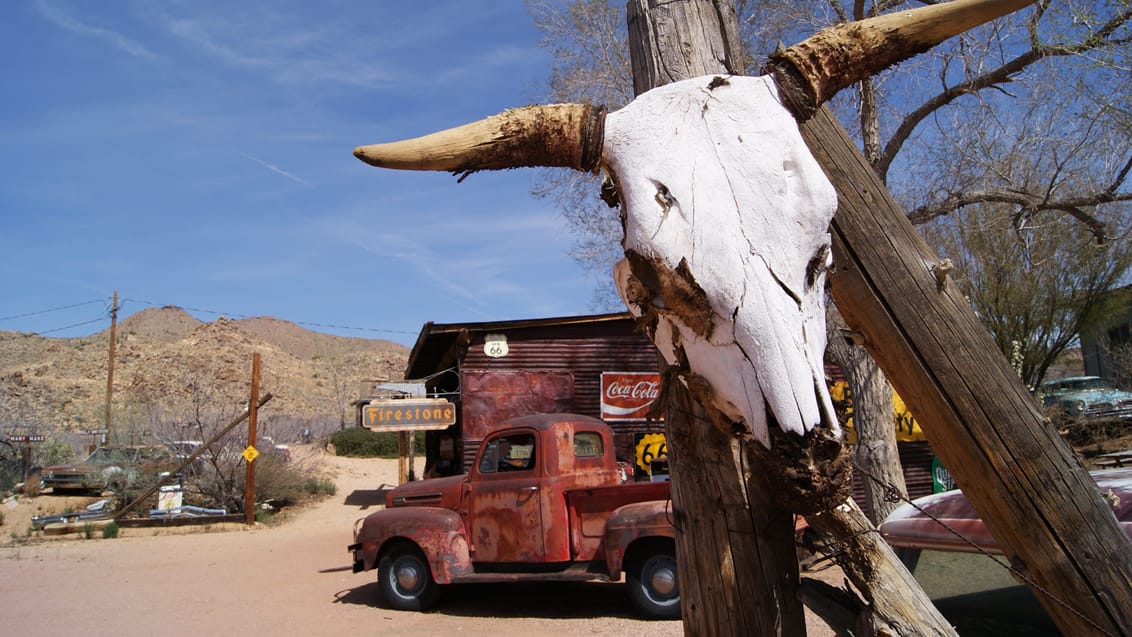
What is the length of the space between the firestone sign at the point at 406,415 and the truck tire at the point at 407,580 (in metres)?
4.09

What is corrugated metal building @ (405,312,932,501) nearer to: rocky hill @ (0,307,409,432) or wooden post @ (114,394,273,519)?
wooden post @ (114,394,273,519)

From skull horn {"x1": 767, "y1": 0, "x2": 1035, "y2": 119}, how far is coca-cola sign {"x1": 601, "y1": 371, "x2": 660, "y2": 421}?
13917 mm

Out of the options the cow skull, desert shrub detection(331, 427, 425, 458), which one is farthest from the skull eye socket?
desert shrub detection(331, 427, 425, 458)

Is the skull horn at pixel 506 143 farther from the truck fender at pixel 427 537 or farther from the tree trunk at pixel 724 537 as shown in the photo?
the truck fender at pixel 427 537

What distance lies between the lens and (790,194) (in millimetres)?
1482

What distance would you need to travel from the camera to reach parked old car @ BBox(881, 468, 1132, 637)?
3.10 m

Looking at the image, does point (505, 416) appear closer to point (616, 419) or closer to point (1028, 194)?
point (616, 419)

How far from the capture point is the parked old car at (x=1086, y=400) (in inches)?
681

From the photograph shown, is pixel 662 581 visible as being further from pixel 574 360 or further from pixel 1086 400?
pixel 1086 400

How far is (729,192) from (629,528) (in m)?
7.43

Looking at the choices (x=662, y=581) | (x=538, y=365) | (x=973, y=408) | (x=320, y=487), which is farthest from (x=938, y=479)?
(x=320, y=487)

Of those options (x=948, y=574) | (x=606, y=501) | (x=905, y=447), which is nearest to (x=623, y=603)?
(x=606, y=501)

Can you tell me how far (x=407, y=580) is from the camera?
9758 millimetres

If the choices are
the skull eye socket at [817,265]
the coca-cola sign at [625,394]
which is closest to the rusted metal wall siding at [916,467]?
the coca-cola sign at [625,394]
